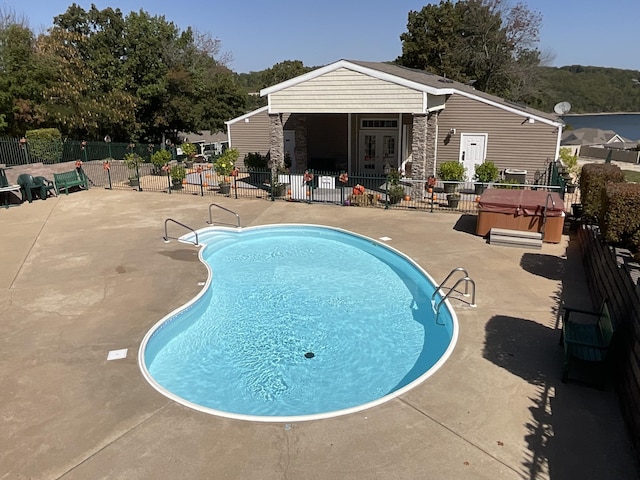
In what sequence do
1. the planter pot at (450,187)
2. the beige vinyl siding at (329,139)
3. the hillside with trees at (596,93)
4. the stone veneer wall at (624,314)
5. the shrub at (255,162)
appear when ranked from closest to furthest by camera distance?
the stone veneer wall at (624,314)
the planter pot at (450,187)
the shrub at (255,162)
the beige vinyl siding at (329,139)
the hillside with trees at (596,93)

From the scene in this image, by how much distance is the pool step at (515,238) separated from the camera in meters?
12.8

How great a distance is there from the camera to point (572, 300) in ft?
30.8

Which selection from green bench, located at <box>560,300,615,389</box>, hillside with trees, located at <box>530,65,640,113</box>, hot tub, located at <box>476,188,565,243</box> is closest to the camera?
green bench, located at <box>560,300,615,389</box>

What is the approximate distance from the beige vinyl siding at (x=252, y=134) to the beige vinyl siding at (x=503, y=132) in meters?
9.99

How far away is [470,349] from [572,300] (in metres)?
3.38

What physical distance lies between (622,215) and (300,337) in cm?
660

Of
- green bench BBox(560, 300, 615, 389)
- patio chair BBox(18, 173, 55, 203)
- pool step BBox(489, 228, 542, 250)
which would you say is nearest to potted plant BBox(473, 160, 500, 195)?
pool step BBox(489, 228, 542, 250)

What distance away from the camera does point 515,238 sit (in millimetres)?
13039

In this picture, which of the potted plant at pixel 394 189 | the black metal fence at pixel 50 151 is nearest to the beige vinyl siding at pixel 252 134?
the black metal fence at pixel 50 151

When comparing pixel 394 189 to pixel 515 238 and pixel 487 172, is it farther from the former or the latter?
pixel 515 238

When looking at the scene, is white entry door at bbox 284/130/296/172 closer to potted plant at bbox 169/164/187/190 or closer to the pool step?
potted plant at bbox 169/164/187/190

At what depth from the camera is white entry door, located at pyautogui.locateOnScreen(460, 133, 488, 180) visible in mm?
20281

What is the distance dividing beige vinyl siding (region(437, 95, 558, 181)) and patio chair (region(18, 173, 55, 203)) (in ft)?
59.5

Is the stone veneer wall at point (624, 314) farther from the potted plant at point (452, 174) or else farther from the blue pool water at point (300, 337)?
the potted plant at point (452, 174)
